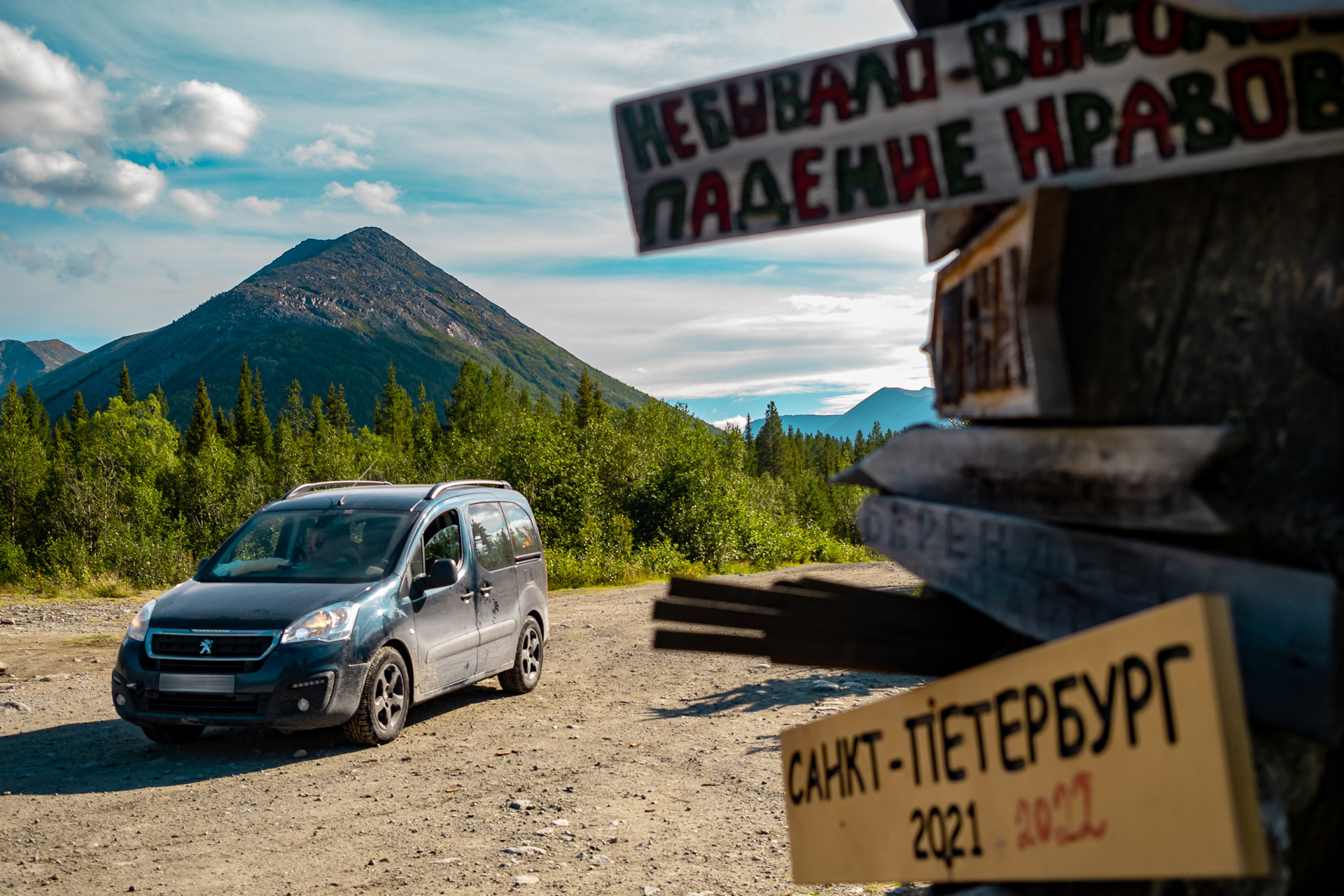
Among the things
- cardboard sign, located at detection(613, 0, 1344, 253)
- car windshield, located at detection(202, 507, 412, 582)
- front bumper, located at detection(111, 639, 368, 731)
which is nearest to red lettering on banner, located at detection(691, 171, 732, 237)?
cardboard sign, located at detection(613, 0, 1344, 253)

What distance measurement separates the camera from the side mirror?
816cm

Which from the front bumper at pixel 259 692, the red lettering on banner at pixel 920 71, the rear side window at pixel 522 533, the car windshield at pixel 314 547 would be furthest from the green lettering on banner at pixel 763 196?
the rear side window at pixel 522 533

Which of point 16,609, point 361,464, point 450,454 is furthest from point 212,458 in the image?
point 16,609

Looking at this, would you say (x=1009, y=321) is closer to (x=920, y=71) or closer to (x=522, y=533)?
(x=920, y=71)

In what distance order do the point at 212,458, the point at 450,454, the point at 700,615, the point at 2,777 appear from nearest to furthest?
the point at 700,615
the point at 2,777
the point at 450,454
the point at 212,458

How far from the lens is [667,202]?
1.92 metres

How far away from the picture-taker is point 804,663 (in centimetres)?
208

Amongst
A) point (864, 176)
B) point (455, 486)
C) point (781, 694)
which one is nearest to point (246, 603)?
point (455, 486)

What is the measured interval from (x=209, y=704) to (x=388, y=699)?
1310mm

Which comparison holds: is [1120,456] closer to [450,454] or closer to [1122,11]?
[1122,11]

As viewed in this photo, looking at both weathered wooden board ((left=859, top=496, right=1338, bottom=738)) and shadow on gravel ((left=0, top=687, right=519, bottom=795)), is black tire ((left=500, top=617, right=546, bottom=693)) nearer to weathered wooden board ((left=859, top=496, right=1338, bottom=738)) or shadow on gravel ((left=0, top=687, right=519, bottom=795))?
shadow on gravel ((left=0, top=687, right=519, bottom=795))

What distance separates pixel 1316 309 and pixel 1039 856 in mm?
977

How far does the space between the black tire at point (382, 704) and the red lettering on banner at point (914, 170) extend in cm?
665

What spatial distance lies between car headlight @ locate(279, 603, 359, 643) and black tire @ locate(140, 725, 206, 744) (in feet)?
4.14
